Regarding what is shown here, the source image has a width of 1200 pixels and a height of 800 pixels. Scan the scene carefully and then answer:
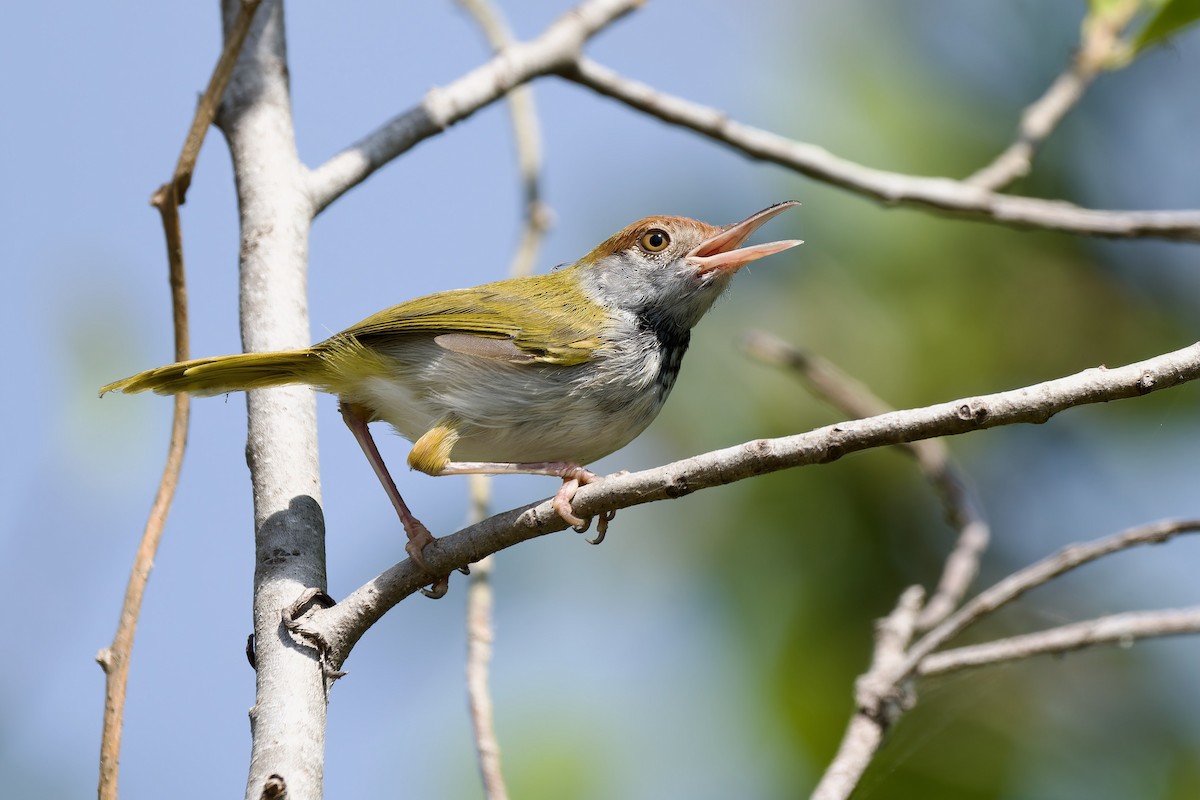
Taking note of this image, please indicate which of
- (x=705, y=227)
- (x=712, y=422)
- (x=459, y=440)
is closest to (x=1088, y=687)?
(x=712, y=422)

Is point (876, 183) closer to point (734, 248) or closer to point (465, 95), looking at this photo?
point (734, 248)

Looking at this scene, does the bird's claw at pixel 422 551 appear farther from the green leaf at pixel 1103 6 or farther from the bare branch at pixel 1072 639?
the green leaf at pixel 1103 6

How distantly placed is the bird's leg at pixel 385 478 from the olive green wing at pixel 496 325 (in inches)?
11.2

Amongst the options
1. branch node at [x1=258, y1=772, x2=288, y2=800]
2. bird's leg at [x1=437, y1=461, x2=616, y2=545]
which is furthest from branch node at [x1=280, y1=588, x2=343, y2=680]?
bird's leg at [x1=437, y1=461, x2=616, y2=545]

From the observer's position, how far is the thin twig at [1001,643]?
10.6 feet

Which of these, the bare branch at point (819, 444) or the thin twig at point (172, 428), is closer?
the bare branch at point (819, 444)

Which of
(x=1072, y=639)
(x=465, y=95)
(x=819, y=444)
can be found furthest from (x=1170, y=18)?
(x=819, y=444)

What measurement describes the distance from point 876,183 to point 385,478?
1878 mm

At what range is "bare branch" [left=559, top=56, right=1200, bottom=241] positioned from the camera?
12.0ft

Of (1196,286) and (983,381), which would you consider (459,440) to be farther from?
(1196,286)

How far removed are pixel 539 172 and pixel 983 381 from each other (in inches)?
89.4

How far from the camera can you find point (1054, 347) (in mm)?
5852

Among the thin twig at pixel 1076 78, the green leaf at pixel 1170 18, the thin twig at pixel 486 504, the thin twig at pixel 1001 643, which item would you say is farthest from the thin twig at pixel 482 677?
the green leaf at pixel 1170 18

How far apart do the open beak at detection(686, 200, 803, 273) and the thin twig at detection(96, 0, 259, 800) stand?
180cm
